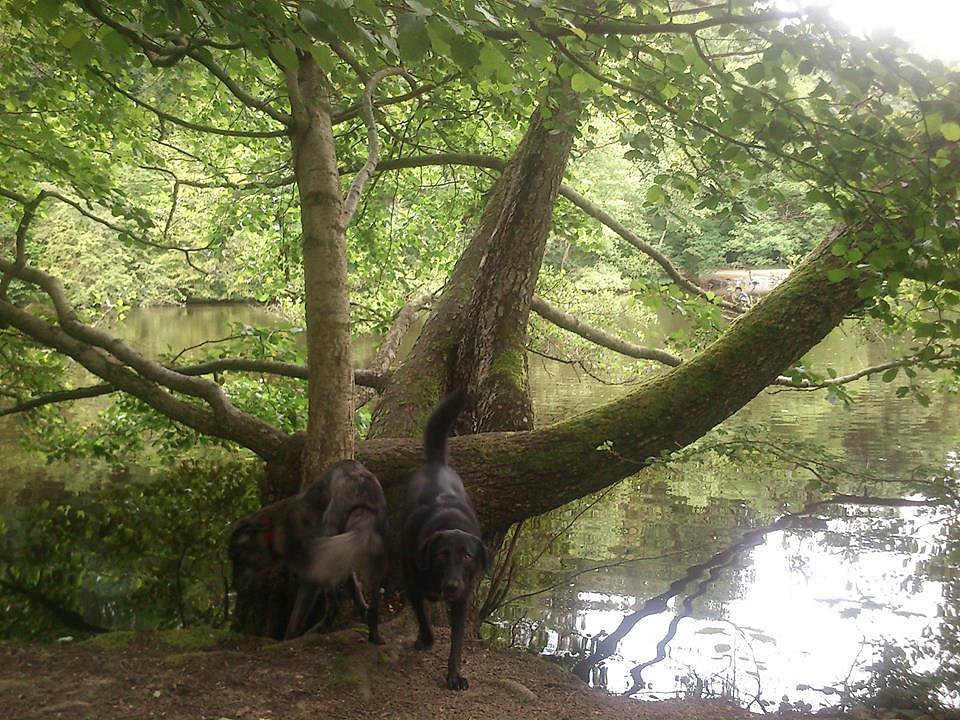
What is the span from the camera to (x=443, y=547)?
4.18 meters

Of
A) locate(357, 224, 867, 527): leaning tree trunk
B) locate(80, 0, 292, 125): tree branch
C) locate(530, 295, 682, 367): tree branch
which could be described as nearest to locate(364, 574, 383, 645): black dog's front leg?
locate(357, 224, 867, 527): leaning tree trunk

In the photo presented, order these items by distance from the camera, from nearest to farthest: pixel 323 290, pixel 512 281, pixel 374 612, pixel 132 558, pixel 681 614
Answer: pixel 374 612 < pixel 323 290 < pixel 512 281 < pixel 681 614 < pixel 132 558

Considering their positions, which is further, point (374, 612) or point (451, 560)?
point (374, 612)

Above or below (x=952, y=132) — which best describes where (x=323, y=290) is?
below

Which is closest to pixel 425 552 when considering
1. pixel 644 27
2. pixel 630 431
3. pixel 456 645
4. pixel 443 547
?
pixel 443 547

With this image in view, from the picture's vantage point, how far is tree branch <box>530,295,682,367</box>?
733cm

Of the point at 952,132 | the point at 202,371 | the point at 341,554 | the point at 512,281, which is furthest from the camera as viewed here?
the point at 512,281

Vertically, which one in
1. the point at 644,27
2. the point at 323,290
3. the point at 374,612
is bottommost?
the point at 374,612

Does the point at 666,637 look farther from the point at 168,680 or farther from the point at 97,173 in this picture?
the point at 97,173

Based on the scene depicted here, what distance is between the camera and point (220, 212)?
326 inches

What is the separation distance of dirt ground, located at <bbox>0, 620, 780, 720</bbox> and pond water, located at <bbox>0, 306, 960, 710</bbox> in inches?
42.4

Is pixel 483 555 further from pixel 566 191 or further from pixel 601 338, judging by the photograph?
pixel 566 191

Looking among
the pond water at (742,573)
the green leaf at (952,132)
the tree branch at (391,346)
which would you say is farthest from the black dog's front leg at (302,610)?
the green leaf at (952,132)

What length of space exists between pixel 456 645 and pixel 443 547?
0.59 meters
